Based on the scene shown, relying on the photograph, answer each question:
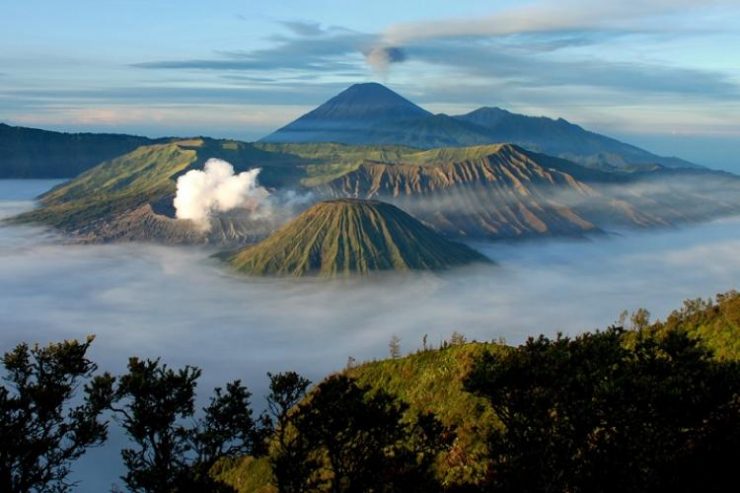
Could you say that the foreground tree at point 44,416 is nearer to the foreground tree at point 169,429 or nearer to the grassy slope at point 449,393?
the foreground tree at point 169,429

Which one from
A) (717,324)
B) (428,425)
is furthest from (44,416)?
(717,324)

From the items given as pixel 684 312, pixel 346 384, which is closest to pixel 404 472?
pixel 346 384

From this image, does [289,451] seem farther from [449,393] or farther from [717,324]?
[717,324]

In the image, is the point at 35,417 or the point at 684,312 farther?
the point at 684,312

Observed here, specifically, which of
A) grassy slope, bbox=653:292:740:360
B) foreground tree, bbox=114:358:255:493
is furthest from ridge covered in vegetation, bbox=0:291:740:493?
grassy slope, bbox=653:292:740:360

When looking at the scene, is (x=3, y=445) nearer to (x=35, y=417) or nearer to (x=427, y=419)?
(x=35, y=417)

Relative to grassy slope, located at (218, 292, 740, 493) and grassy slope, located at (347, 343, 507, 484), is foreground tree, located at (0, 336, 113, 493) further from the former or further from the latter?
grassy slope, located at (347, 343, 507, 484)

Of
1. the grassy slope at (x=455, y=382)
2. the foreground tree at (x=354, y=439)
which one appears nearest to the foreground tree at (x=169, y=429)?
the foreground tree at (x=354, y=439)
